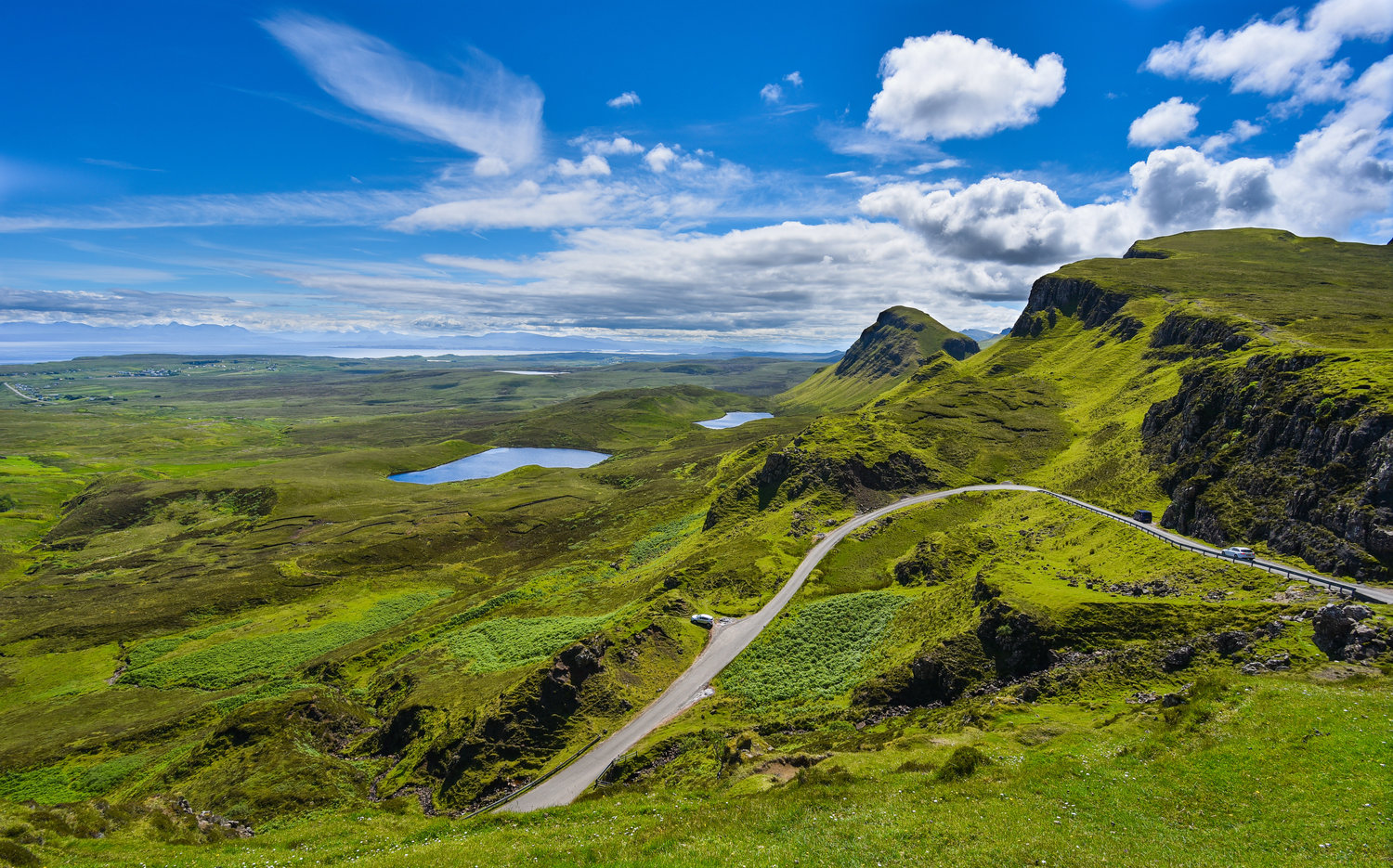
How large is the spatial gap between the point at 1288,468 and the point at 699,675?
76.1 m

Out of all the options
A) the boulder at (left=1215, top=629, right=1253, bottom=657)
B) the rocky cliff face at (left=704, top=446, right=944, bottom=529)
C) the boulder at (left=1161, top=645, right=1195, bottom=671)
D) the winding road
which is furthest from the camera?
the rocky cliff face at (left=704, top=446, right=944, bottom=529)

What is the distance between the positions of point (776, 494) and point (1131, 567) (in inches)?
2781

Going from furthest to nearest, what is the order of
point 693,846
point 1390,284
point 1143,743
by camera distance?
point 1390,284
point 1143,743
point 693,846

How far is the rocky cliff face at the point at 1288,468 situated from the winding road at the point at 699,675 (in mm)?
4394

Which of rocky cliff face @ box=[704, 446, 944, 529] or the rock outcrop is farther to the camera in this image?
rocky cliff face @ box=[704, 446, 944, 529]

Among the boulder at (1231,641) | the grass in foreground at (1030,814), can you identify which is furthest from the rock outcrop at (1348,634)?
the grass in foreground at (1030,814)

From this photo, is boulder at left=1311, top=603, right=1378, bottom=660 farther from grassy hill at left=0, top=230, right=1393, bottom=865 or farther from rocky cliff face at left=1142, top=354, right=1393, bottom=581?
rocky cliff face at left=1142, top=354, right=1393, bottom=581

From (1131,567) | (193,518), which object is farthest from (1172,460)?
(193,518)

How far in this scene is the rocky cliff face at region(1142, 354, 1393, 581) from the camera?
51500 millimetres

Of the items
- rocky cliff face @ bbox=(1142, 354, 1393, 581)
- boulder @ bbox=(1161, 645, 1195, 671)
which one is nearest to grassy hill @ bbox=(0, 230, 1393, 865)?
boulder @ bbox=(1161, 645, 1195, 671)

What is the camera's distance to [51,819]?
29.1 m

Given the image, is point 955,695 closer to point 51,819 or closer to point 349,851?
point 349,851

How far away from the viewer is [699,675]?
196ft

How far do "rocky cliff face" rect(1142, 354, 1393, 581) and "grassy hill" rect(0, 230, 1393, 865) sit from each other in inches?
16.0
